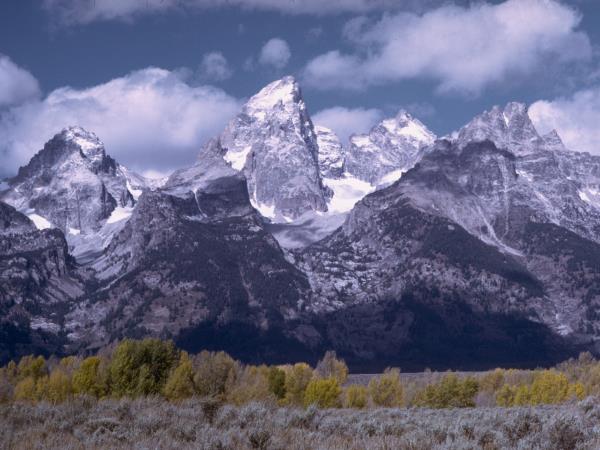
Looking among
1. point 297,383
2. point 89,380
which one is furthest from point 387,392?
point 89,380

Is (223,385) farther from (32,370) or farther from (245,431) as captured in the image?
(245,431)

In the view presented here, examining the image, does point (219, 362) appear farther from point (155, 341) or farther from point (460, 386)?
point (460, 386)

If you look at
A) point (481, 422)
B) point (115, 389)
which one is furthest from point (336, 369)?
point (481, 422)

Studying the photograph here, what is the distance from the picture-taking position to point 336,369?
7525 inches

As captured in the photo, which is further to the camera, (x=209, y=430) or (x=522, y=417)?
(x=522, y=417)

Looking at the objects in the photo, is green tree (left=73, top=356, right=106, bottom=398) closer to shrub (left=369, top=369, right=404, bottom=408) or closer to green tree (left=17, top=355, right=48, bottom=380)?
green tree (left=17, top=355, right=48, bottom=380)

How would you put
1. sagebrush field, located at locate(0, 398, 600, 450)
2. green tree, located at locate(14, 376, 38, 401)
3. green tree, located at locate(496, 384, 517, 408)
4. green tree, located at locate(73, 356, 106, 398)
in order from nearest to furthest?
sagebrush field, located at locate(0, 398, 600, 450)
green tree, located at locate(14, 376, 38, 401)
green tree, located at locate(73, 356, 106, 398)
green tree, located at locate(496, 384, 517, 408)

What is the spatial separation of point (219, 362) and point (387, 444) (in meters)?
95.2

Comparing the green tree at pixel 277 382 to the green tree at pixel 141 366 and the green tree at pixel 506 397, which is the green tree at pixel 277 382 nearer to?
the green tree at pixel 141 366

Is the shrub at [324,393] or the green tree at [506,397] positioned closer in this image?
the shrub at [324,393]

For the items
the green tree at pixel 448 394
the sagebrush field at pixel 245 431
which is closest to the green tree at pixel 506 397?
the green tree at pixel 448 394

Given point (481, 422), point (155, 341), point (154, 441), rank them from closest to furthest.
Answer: point (154, 441) → point (481, 422) → point (155, 341)

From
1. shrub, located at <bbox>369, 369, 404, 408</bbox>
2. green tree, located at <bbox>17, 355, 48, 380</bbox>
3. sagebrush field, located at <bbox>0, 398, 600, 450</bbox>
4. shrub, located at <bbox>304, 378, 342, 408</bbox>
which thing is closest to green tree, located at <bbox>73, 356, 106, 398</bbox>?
green tree, located at <bbox>17, 355, 48, 380</bbox>

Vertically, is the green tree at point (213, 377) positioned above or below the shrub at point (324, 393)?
above
